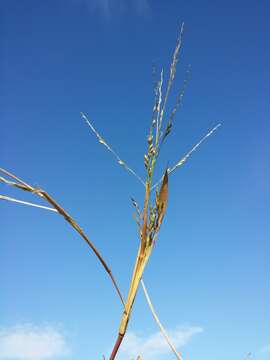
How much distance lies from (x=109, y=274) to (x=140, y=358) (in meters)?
0.39

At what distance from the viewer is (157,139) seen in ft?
4.80

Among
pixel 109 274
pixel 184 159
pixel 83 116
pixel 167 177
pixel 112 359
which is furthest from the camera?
pixel 83 116

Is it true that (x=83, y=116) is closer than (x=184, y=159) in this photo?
No

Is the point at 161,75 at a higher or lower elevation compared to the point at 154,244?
higher

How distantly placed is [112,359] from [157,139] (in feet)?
2.45

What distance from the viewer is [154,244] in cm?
132

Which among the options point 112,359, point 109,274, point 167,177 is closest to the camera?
point 112,359

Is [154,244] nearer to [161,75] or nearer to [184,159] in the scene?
[184,159]

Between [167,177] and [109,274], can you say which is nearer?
[109,274]

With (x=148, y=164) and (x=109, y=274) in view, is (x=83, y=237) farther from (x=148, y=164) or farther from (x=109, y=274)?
(x=148, y=164)

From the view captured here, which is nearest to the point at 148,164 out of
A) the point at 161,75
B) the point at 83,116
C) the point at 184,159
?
the point at 184,159

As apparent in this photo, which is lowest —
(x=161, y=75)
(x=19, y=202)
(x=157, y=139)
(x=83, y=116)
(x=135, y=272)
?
(x=135, y=272)

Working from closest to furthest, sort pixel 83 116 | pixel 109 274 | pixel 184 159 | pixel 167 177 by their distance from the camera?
pixel 109 274
pixel 167 177
pixel 184 159
pixel 83 116

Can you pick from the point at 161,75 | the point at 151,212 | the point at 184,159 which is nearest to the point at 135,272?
the point at 151,212
